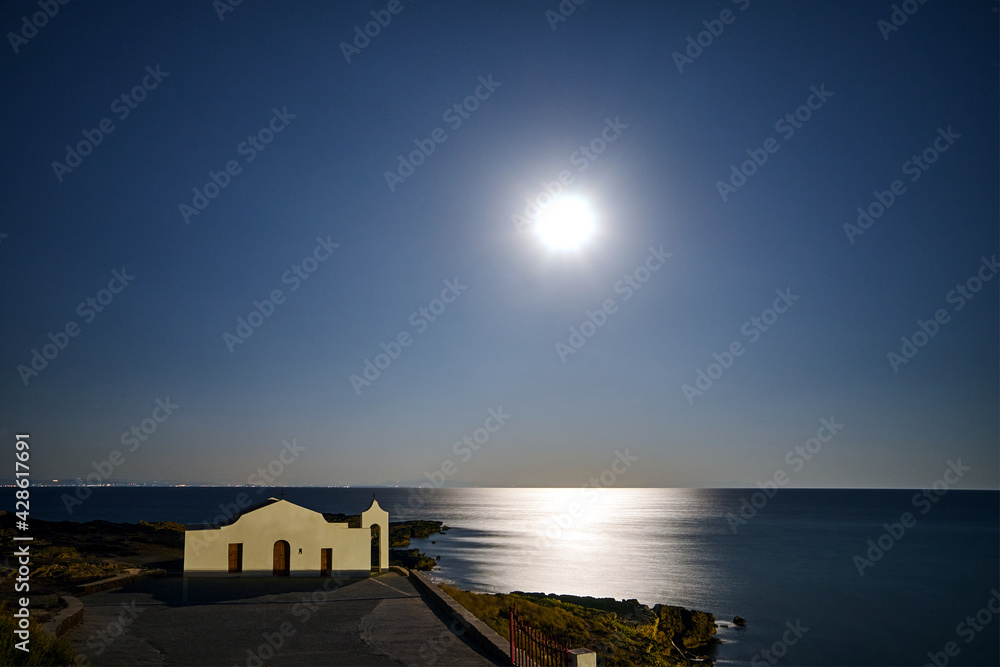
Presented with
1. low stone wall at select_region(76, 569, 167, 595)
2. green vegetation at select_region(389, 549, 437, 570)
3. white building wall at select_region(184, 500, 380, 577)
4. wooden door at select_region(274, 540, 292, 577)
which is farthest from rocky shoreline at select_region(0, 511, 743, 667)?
green vegetation at select_region(389, 549, 437, 570)

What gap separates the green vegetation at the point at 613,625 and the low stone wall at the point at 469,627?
323 cm

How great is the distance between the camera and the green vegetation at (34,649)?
9.89 meters

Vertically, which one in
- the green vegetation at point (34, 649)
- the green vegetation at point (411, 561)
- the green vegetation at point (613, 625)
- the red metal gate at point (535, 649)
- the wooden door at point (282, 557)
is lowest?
the red metal gate at point (535, 649)

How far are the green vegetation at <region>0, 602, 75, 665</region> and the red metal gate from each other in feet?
25.1

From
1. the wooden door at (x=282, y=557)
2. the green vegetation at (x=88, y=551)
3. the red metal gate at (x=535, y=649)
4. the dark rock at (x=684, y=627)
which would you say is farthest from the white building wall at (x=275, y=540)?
the dark rock at (x=684, y=627)

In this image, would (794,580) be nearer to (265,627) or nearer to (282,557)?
(282,557)

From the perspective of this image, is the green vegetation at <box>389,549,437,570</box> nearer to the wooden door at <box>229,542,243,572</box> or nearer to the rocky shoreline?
the rocky shoreline

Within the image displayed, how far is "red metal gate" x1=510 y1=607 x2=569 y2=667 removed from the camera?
10.3 metres

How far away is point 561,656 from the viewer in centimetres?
1019

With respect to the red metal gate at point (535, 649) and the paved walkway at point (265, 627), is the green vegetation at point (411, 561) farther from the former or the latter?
the red metal gate at point (535, 649)

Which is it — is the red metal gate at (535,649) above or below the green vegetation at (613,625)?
below

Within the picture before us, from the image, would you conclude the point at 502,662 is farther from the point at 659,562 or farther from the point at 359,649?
the point at 659,562

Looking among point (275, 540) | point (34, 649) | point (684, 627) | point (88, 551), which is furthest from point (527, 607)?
point (88, 551)

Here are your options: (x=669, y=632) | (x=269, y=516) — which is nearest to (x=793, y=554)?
(x=669, y=632)
